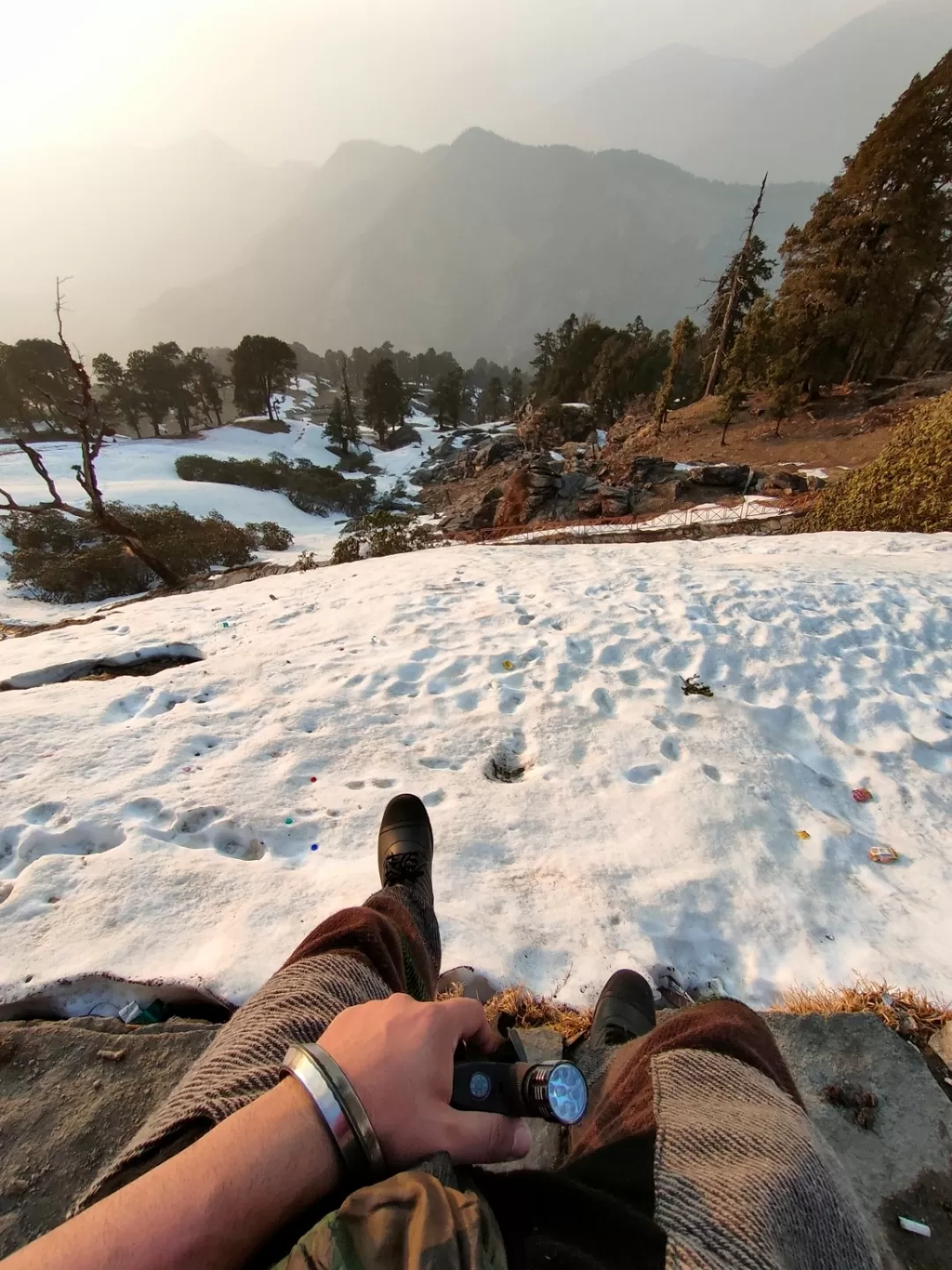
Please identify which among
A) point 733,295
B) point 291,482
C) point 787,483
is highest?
point 733,295

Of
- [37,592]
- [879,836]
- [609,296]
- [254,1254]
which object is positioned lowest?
[37,592]

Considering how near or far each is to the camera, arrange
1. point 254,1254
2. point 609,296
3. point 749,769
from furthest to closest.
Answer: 1. point 609,296
2. point 749,769
3. point 254,1254

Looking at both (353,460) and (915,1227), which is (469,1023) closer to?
(915,1227)

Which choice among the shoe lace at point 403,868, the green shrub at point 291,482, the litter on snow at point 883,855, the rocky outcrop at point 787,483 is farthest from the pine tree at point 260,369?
the litter on snow at point 883,855

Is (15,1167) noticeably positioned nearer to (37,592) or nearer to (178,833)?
(178,833)

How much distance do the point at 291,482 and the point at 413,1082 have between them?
39.7 meters

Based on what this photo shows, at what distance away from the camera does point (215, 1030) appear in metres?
2.06

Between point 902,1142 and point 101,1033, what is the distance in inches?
111

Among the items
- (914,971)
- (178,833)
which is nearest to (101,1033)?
(178,833)

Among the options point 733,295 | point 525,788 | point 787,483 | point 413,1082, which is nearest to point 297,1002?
point 413,1082

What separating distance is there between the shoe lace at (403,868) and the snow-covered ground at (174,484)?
15.5 metres

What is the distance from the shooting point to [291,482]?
3694 centimetres

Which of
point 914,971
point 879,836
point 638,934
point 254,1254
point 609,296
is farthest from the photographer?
point 609,296

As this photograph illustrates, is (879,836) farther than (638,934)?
Yes
